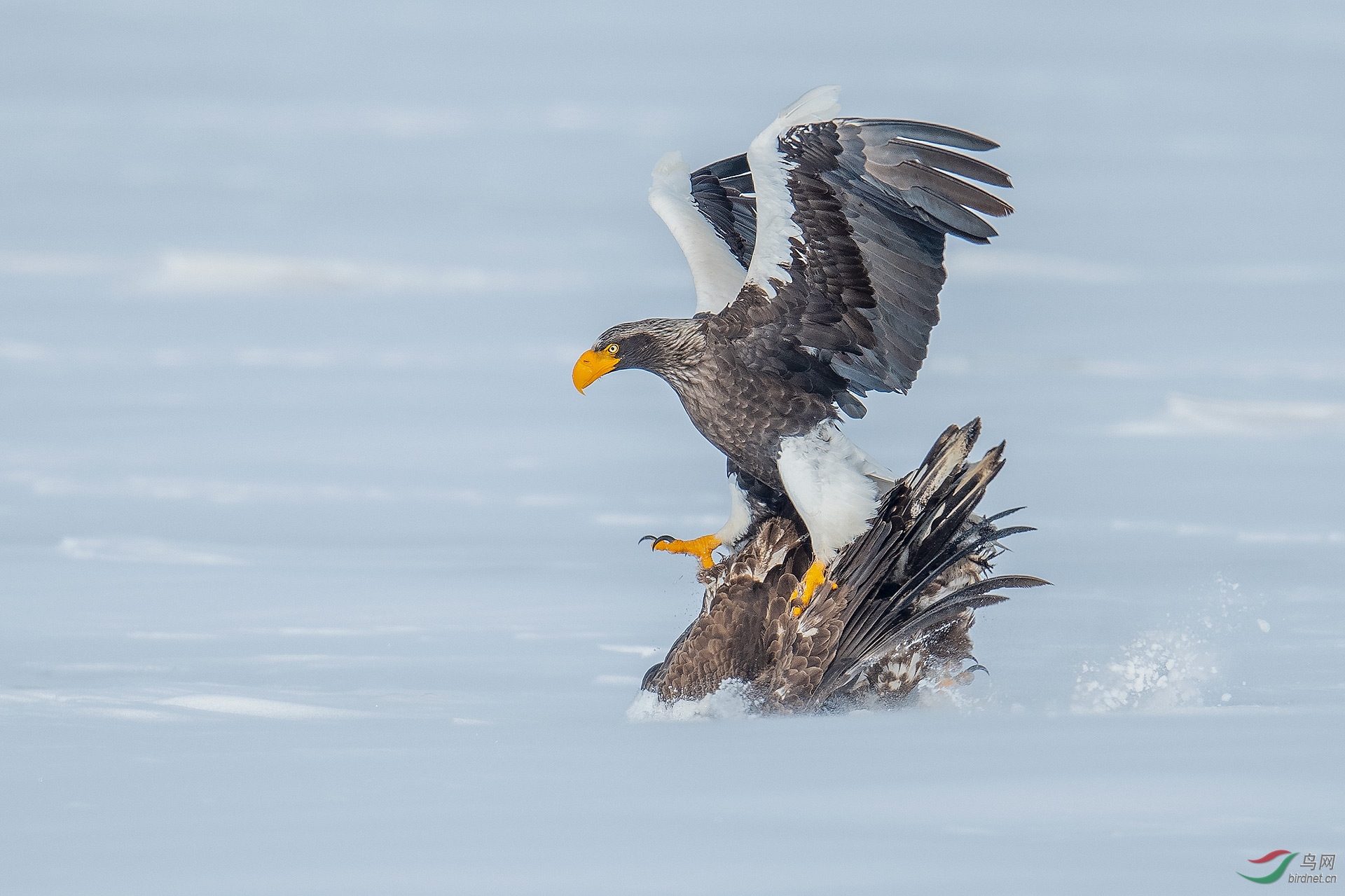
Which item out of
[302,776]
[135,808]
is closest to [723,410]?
[302,776]

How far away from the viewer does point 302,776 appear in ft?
15.2

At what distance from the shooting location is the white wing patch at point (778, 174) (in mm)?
5351

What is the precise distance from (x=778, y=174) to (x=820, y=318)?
1.89ft

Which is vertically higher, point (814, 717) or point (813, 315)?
point (813, 315)

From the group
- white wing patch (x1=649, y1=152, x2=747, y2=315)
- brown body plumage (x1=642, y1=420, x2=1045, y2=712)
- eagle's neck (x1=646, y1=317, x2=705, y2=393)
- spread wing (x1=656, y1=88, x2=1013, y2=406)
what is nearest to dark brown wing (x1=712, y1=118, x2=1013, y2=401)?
spread wing (x1=656, y1=88, x2=1013, y2=406)

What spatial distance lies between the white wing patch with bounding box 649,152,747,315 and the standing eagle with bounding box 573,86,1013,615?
0.34 meters

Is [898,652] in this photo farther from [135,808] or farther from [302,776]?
[135,808]

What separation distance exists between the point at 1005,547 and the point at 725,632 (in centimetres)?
118

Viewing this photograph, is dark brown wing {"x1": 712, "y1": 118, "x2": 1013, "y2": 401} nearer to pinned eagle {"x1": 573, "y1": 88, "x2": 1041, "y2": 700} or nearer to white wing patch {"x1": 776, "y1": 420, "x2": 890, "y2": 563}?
pinned eagle {"x1": 573, "y1": 88, "x2": 1041, "y2": 700}

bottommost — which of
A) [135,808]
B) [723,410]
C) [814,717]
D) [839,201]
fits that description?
→ [135,808]

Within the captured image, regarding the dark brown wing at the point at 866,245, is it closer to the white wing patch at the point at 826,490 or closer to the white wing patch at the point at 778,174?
the white wing patch at the point at 778,174

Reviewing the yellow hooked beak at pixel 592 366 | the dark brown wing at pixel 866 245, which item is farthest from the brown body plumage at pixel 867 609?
the yellow hooked beak at pixel 592 366

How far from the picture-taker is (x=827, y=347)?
5.71 meters

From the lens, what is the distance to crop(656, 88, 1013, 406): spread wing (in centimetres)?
534
